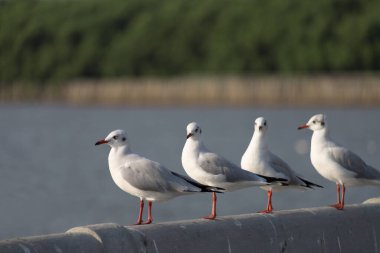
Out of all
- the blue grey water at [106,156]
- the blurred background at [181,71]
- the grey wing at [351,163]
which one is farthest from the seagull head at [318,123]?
the blurred background at [181,71]

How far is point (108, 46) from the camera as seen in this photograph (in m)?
101

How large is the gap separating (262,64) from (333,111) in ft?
27.3

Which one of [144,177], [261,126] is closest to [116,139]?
[144,177]

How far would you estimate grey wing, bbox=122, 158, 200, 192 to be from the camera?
30.9ft

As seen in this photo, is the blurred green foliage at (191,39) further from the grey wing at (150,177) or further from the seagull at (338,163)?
the grey wing at (150,177)

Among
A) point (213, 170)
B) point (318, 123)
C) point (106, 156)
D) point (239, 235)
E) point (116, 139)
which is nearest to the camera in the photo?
point (239, 235)

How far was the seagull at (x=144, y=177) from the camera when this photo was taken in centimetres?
938

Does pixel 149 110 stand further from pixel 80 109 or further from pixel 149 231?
pixel 149 231

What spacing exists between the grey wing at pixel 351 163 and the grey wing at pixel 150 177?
6.24ft

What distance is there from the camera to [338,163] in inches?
420

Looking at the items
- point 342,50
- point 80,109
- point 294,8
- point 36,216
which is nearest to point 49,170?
point 36,216

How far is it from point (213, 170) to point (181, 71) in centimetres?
8835

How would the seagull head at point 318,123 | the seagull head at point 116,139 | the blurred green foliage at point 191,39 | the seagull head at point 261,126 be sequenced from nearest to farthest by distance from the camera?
the seagull head at point 116,139 < the seagull head at point 261,126 < the seagull head at point 318,123 < the blurred green foliage at point 191,39

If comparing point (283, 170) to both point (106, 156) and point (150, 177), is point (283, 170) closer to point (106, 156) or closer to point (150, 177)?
point (150, 177)
